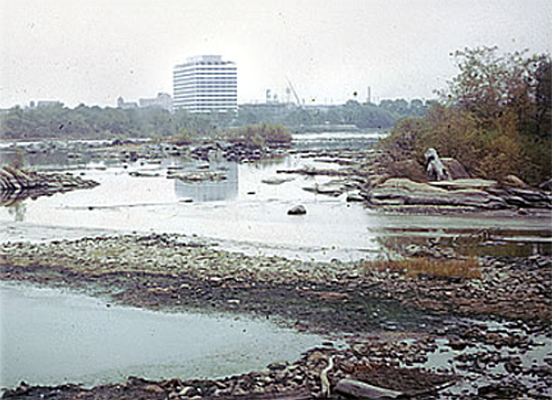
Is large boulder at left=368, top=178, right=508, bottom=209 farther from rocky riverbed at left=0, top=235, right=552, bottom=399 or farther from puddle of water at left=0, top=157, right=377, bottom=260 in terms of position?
rocky riverbed at left=0, top=235, right=552, bottom=399

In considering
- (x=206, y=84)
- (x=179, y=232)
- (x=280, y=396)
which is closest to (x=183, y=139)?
(x=206, y=84)

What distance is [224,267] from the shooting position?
555 inches

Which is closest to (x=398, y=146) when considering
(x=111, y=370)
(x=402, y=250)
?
(x=402, y=250)

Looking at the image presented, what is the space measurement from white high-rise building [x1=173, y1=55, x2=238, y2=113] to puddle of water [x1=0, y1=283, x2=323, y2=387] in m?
105

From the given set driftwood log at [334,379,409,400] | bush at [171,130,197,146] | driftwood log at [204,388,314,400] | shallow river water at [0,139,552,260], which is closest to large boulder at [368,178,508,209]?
shallow river water at [0,139,552,260]

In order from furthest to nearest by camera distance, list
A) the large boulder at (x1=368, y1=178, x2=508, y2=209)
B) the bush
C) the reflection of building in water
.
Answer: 1. the bush
2. the reflection of building in water
3. the large boulder at (x1=368, y1=178, x2=508, y2=209)

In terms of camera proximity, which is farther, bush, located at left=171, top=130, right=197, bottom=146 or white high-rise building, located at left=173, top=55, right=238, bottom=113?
white high-rise building, located at left=173, top=55, right=238, bottom=113

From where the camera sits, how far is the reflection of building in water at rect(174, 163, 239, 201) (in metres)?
29.3

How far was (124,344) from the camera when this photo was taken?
9.96 metres

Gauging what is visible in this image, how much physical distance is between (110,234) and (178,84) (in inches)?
4335

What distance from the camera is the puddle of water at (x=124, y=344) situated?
8852 mm

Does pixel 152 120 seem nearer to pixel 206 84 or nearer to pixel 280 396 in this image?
pixel 206 84

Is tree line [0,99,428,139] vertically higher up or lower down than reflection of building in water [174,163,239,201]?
higher up

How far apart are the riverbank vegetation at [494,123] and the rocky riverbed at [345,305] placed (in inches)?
588
